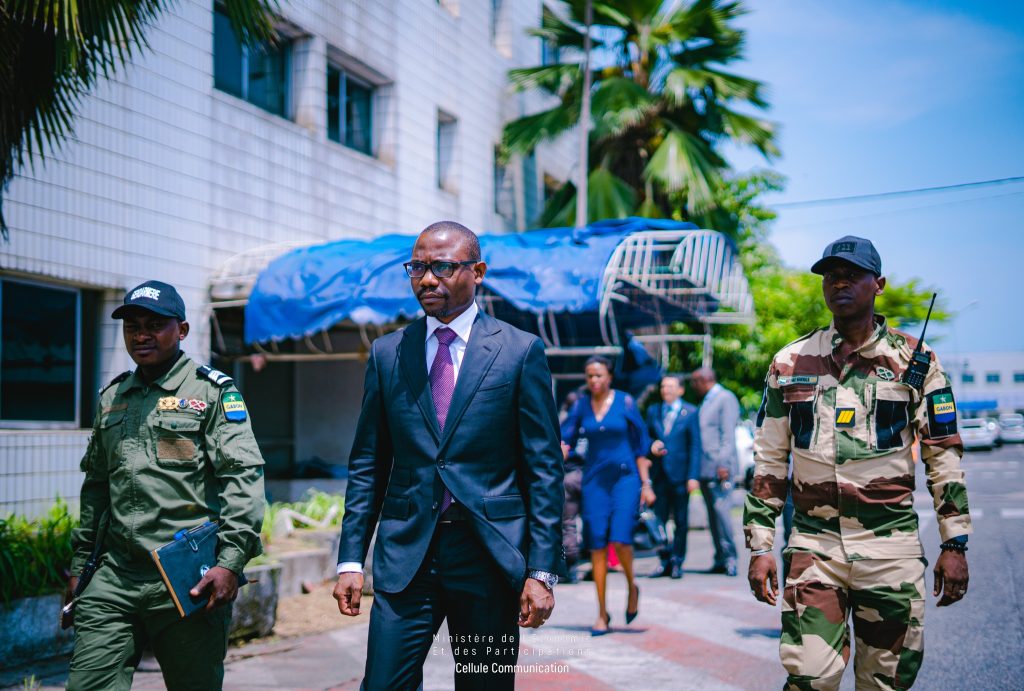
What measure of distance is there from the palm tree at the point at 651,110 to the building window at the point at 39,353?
9.07m

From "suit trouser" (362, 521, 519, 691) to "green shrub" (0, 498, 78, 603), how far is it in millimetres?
3861

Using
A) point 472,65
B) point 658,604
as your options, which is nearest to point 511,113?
A: point 472,65

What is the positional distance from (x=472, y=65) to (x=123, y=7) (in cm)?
1109

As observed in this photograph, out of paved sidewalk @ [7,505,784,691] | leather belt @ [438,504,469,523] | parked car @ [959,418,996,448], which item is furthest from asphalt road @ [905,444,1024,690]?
parked car @ [959,418,996,448]

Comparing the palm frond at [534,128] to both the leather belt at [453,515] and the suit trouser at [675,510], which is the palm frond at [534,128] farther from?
the leather belt at [453,515]

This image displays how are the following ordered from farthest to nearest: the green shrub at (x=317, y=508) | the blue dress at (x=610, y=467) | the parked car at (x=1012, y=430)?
the parked car at (x=1012, y=430) < the green shrub at (x=317, y=508) < the blue dress at (x=610, y=467)

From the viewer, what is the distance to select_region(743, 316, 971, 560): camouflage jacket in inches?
144

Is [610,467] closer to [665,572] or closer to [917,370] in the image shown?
[665,572]

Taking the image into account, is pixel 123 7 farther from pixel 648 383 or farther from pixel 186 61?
pixel 648 383

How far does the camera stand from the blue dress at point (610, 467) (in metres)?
7.29

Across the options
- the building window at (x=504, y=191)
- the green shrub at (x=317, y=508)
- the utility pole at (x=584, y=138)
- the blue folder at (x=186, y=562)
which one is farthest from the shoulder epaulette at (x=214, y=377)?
the building window at (x=504, y=191)

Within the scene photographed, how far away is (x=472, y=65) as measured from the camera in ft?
53.0

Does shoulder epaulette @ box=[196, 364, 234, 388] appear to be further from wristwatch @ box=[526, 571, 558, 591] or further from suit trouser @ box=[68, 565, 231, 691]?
wristwatch @ box=[526, 571, 558, 591]

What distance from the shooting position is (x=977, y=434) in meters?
42.6
